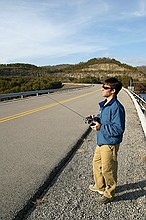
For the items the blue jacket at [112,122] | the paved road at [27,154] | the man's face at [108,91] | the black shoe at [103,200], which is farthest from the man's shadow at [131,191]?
the man's face at [108,91]

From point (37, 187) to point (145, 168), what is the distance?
219 centimetres

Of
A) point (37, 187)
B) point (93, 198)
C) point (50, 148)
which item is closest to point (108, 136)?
point (93, 198)

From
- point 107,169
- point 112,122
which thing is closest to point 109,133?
point 112,122

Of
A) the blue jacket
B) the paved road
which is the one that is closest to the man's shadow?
the blue jacket

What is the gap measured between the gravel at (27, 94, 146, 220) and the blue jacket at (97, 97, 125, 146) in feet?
2.82

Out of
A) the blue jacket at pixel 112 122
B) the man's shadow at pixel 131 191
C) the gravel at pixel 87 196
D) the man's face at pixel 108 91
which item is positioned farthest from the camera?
the man's shadow at pixel 131 191

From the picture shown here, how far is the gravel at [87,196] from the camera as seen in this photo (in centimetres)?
344

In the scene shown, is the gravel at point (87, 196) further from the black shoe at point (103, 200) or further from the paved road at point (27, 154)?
the paved road at point (27, 154)

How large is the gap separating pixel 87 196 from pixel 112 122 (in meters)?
1.18

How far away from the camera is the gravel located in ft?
11.3

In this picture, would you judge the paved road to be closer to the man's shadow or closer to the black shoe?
the black shoe

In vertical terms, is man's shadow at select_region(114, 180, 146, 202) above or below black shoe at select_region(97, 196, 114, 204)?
below

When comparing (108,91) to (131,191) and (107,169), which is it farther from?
(131,191)

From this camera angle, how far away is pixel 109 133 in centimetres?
367
